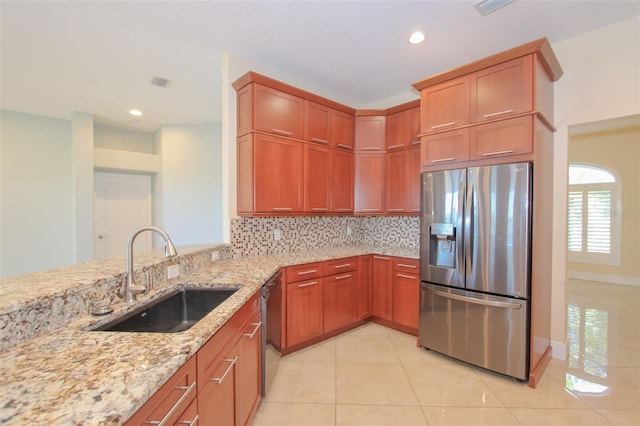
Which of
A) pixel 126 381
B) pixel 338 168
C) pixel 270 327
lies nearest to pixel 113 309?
pixel 126 381

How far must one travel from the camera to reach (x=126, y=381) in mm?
829

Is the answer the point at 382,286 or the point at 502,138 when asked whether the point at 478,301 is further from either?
the point at 502,138

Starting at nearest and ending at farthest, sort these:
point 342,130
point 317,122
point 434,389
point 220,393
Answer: point 220,393, point 434,389, point 317,122, point 342,130

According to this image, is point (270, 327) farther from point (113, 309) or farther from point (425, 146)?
point (425, 146)

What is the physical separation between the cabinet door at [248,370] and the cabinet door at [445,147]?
2.07 meters

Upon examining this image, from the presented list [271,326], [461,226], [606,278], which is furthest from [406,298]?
[606,278]

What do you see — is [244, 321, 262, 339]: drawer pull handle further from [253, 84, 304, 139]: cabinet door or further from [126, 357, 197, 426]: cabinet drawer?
[253, 84, 304, 139]: cabinet door

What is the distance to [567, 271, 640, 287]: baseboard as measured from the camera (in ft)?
16.8

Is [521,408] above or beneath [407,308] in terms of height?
beneath

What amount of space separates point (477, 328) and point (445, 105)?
1.99m

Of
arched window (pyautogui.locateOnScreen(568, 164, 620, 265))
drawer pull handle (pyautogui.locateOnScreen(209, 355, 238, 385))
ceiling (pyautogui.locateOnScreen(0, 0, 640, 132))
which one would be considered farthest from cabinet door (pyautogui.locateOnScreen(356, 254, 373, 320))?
arched window (pyautogui.locateOnScreen(568, 164, 620, 265))

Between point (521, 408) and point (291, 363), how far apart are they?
1766 millimetres

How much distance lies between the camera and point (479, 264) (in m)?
2.35

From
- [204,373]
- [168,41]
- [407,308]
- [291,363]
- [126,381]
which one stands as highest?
[168,41]
